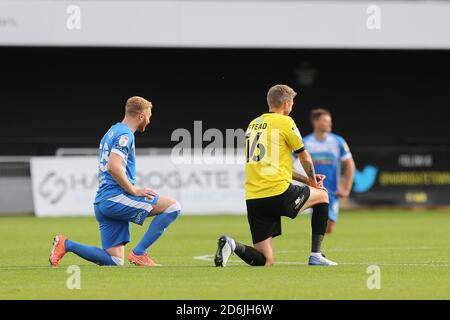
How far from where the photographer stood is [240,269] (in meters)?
11.0

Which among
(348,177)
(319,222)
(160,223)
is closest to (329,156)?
(348,177)

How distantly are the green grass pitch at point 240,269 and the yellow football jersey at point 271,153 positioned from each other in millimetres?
848

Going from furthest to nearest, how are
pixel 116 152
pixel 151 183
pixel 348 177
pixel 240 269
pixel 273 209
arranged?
pixel 151 183 < pixel 348 177 < pixel 273 209 < pixel 116 152 < pixel 240 269

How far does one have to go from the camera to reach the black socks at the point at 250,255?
36.2 ft

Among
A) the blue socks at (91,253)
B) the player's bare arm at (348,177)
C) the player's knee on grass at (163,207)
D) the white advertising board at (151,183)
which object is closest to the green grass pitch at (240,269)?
the blue socks at (91,253)

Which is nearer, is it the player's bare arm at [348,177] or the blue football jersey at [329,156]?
the player's bare arm at [348,177]

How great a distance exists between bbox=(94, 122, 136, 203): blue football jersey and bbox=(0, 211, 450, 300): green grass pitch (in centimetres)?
82

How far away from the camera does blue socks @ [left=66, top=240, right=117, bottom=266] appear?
1132cm

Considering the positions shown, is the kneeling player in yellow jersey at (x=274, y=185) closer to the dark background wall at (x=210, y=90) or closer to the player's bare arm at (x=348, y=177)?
the player's bare arm at (x=348, y=177)

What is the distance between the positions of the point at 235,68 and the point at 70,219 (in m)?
11.4

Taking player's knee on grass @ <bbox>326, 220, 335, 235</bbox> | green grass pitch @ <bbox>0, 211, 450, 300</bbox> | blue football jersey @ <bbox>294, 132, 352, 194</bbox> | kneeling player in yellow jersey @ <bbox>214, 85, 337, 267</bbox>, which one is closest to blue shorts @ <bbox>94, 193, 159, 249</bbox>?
green grass pitch @ <bbox>0, 211, 450, 300</bbox>

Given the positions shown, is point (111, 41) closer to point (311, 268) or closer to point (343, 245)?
point (343, 245)

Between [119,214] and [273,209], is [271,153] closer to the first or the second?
[273,209]

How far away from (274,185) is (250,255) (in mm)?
761
